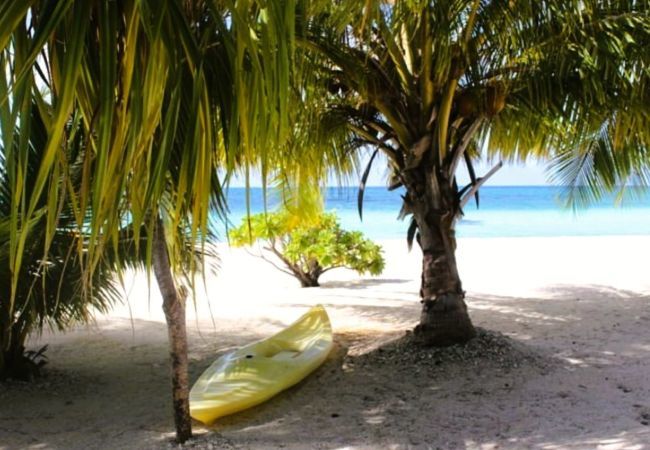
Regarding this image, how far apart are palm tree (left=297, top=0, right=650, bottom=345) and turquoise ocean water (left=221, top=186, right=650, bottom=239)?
15.2 metres

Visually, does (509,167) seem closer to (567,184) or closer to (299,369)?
(567,184)

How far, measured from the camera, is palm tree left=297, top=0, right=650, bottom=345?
3.77 metres

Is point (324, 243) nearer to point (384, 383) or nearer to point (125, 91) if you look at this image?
point (384, 383)

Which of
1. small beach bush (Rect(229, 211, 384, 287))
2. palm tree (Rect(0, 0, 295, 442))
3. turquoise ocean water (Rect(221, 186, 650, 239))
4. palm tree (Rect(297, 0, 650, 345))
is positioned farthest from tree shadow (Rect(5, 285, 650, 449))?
turquoise ocean water (Rect(221, 186, 650, 239))

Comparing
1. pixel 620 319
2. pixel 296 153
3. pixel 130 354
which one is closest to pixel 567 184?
pixel 620 319

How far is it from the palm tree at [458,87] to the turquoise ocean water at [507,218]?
15171mm

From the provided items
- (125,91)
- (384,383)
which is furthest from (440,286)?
(125,91)

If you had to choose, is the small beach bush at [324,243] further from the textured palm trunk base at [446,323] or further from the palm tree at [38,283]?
the palm tree at [38,283]

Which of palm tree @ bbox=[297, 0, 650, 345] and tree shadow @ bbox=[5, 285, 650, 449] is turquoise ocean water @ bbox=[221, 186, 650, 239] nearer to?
tree shadow @ bbox=[5, 285, 650, 449]

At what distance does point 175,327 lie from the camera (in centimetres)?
320

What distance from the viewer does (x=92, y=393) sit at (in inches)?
171

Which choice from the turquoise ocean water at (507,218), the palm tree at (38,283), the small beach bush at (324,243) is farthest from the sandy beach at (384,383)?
the turquoise ocean water at (507,218)

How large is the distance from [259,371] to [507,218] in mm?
A: 33629

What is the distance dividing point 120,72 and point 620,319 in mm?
5684
